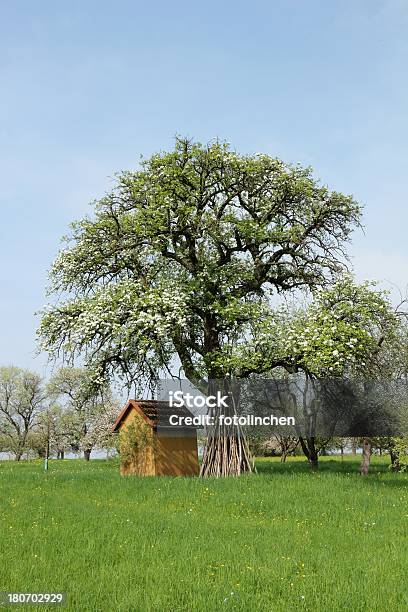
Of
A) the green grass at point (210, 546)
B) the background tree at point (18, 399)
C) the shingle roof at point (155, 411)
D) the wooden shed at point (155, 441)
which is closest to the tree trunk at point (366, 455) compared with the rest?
the green grass at point (210, 546)

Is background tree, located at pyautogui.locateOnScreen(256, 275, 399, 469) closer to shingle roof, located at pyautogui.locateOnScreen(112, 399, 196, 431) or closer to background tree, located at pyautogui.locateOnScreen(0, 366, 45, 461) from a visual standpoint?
shingle roof, located at pyautogui.locateOnScreen(112, 399, 196, 431)

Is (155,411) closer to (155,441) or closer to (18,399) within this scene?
(155,441)

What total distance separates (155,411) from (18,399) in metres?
57.2

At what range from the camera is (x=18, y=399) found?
8562 centimetres

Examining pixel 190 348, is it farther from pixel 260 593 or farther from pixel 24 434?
pixel 24 434

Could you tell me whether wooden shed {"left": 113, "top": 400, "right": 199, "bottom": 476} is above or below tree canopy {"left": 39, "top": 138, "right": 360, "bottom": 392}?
below

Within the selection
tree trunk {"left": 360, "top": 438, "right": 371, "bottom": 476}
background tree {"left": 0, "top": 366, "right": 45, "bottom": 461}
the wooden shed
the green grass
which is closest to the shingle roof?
the wooden shed

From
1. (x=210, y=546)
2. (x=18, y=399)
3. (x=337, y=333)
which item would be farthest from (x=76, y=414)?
(x=210, y=546)

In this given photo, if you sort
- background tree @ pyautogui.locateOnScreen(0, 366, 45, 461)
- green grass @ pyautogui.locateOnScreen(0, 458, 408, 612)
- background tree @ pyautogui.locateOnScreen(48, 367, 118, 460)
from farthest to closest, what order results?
background tree @ pyautogui.locateOnScreen(0, 366, 45, 461) → background tree @ pyautogui.locateOnScreen(48, 367, 118, 460) → green grass @ pyautogui.locateOnScreen(0, 458, 408, 612)

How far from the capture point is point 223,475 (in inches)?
1233

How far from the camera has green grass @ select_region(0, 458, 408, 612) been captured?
11.3m

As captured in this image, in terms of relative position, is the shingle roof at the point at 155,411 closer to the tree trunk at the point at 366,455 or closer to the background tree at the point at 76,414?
the tree trunk at the point at 366,455

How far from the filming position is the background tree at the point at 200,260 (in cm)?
3005

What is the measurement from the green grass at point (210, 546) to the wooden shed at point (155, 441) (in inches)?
234
